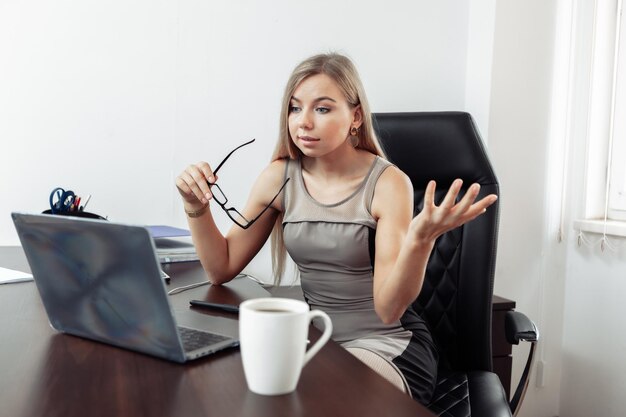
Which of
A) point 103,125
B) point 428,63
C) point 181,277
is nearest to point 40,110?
point 103,125

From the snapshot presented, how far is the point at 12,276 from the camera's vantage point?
129cm

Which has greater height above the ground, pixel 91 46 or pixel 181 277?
pixel 91 46

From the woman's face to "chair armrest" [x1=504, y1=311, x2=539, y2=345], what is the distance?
543 mm

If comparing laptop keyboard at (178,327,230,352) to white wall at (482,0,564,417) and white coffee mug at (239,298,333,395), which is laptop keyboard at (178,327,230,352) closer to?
white coffee mug at (239,298,333,395)

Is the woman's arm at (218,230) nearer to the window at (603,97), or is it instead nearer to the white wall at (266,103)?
the white wall at (266,103)

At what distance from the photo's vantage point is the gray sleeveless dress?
4.60 ft

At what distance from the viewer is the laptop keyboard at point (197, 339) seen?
843mm

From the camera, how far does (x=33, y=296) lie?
3.78 feet

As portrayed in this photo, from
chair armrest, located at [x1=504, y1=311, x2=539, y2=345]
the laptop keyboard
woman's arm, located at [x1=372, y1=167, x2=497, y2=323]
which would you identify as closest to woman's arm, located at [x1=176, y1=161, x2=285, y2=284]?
woman's arm, located at [x1=372, y1=167, x2=497, y2=323]

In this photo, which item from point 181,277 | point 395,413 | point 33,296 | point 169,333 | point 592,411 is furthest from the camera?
point 592,411

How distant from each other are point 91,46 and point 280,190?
0.71 metres

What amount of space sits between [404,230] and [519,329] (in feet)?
1.12

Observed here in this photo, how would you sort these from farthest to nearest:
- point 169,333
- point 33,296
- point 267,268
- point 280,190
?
point 267,268 < point 280,190 < point 33,296 < point 169,333

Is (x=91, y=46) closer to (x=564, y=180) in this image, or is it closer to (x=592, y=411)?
(x=564, y=180)
